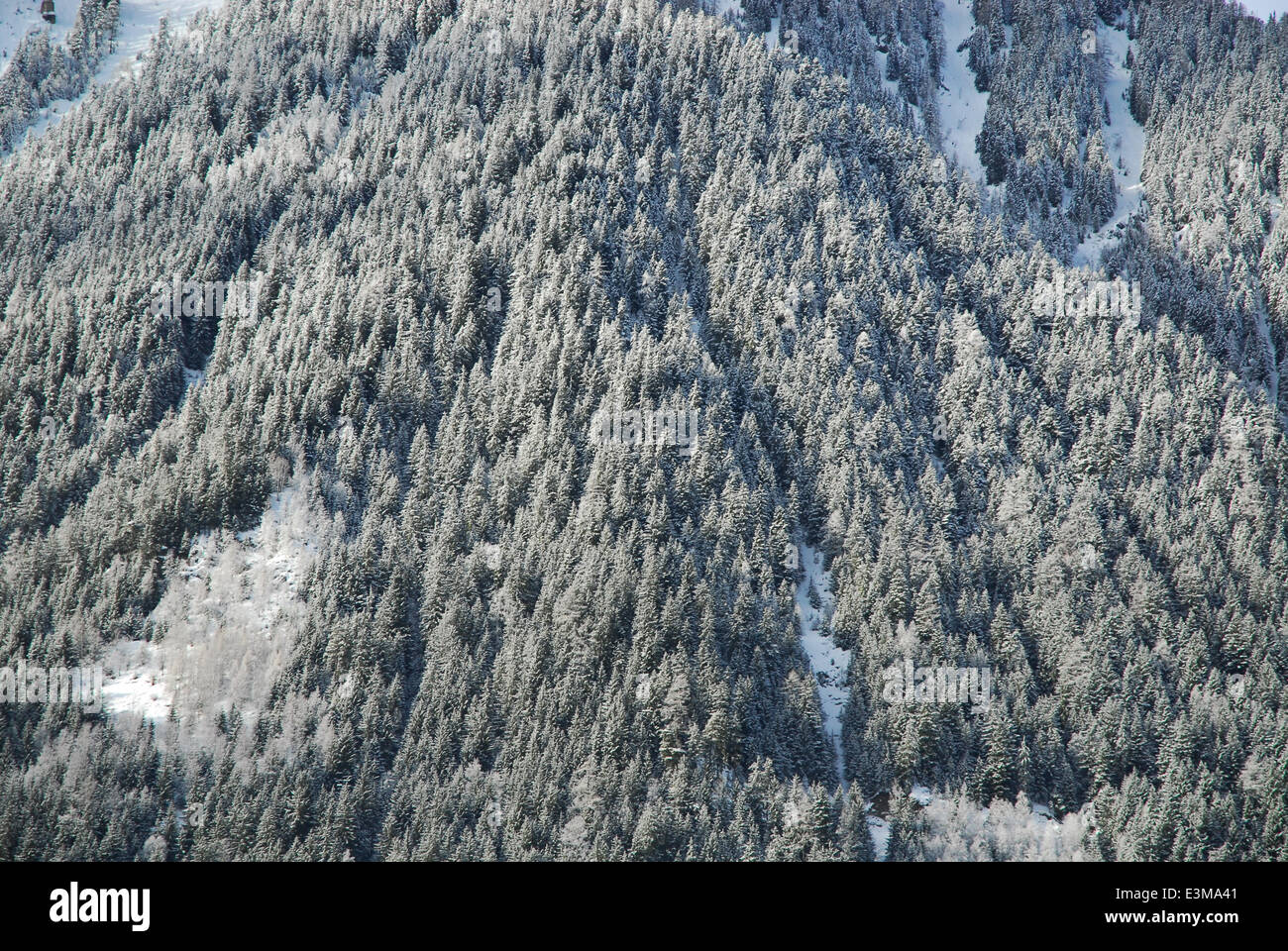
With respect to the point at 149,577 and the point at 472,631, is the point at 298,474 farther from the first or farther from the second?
the point at 472,631

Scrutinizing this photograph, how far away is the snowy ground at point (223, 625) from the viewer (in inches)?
3979

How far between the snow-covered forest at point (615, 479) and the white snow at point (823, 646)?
1.79 ft

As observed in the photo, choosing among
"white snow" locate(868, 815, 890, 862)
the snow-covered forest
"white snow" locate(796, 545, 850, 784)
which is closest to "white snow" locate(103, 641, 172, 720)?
the snow-covered forest

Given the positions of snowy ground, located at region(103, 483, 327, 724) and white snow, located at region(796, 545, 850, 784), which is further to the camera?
white snow, located at region(796, 545, 850, 784)

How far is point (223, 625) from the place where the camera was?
10662cm

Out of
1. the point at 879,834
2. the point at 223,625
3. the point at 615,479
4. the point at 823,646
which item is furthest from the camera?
the point at 615,479

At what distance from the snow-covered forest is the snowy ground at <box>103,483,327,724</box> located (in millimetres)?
375

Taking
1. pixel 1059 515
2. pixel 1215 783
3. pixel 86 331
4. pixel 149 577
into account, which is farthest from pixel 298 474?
pixel 1215 783

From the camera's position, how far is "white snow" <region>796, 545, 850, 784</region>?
347 ft

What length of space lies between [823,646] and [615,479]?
27.4 m

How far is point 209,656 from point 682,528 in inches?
1859

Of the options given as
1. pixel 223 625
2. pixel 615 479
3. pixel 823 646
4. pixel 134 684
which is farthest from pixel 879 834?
pixel 134 684

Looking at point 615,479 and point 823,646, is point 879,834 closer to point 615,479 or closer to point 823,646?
point 823,646

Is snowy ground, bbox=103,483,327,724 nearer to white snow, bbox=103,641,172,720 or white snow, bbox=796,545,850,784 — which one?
white snow, bbox=103,641,172,720
